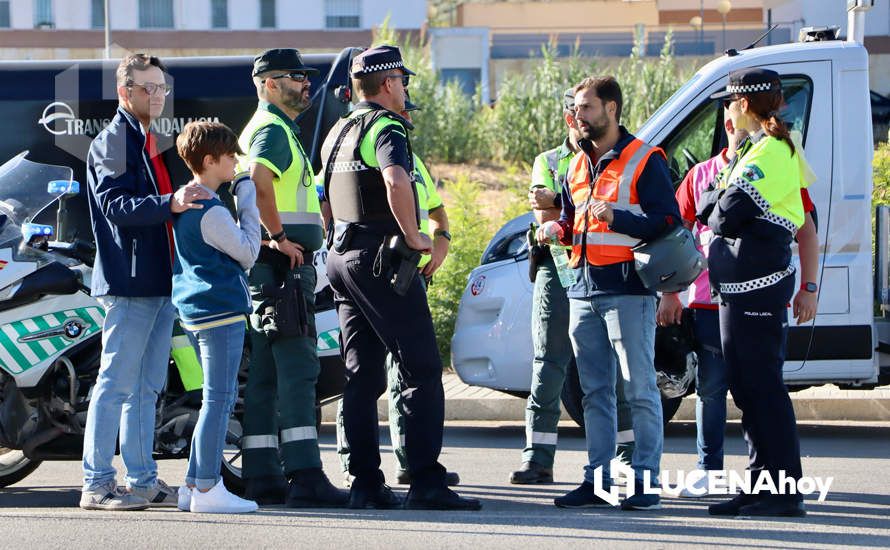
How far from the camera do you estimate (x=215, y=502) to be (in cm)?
612

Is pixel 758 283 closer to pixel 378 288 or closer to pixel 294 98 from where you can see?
pixel 378 288

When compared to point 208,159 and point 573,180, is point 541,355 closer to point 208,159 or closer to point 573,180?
point 573,180

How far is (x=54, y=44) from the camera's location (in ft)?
162

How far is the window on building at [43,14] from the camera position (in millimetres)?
49406

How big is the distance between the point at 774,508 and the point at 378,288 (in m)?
1.92

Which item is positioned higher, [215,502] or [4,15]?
[4,15]

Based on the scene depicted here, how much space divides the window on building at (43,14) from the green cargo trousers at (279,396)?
45416 millimetres

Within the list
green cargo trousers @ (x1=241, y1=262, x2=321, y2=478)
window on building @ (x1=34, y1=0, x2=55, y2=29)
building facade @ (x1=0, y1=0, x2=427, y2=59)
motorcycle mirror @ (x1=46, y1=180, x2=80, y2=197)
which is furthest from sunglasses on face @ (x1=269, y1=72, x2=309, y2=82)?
window on building @ (x1=34, y1=0, x2=55, y2=29)

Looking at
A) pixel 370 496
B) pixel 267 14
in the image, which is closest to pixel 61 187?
pixel 370 496

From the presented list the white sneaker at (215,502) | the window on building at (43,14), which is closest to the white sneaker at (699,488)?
the white sneaker at (215,502)

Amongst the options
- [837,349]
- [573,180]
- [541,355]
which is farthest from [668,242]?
[837,349]

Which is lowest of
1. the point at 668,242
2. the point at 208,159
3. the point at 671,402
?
the point at 671,402

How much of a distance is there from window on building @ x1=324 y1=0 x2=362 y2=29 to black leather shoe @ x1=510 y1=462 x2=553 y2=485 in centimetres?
4460

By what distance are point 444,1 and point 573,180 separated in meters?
56.7
